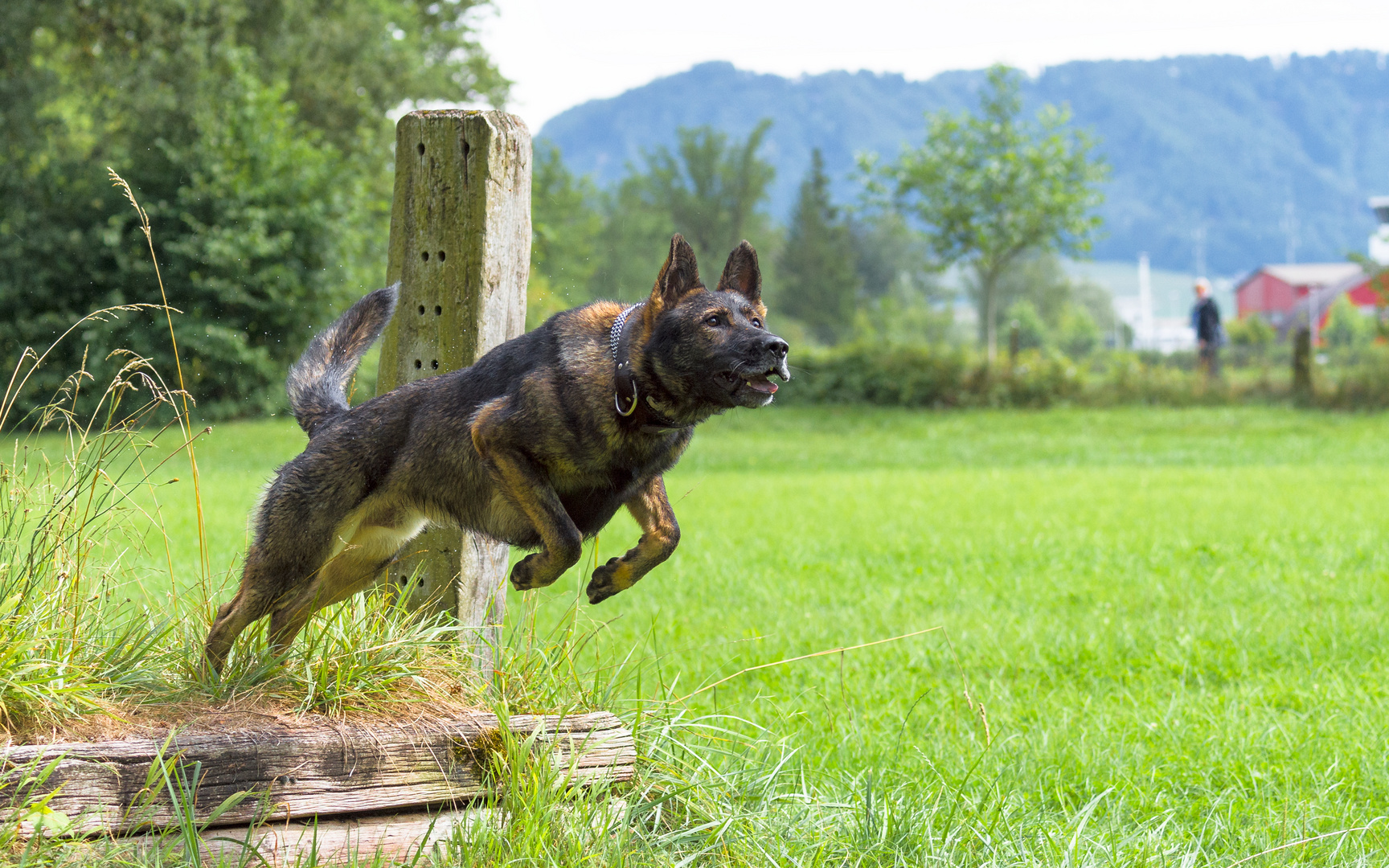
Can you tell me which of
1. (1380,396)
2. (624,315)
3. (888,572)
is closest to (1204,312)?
(1380,396)

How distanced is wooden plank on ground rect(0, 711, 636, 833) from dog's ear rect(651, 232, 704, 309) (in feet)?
4.75

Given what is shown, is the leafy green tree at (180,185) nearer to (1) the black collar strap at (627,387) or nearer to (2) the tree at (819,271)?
(1) the black collar strap at (627,387)

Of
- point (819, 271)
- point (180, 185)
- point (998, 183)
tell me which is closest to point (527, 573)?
point (180, 185)

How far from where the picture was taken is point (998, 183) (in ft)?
112

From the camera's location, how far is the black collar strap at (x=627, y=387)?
2.72 metres

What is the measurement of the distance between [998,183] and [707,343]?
33.9 m

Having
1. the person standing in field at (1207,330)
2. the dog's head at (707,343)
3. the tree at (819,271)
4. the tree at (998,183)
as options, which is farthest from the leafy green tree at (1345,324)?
the dog's head at (707,343)

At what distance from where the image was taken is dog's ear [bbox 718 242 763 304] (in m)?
2.80

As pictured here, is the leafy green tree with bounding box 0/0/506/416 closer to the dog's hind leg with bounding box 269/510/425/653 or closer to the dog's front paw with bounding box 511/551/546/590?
the dog's hind leg with bounding box 269/510/425/653

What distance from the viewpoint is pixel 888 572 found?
30.6 feet

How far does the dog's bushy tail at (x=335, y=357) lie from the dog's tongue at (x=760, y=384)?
53.0 inches

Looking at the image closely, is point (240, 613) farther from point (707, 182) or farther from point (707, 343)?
point (707, 182)

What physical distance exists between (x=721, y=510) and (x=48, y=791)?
1048 centimetres

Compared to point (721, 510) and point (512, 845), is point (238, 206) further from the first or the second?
point (512, 845)
